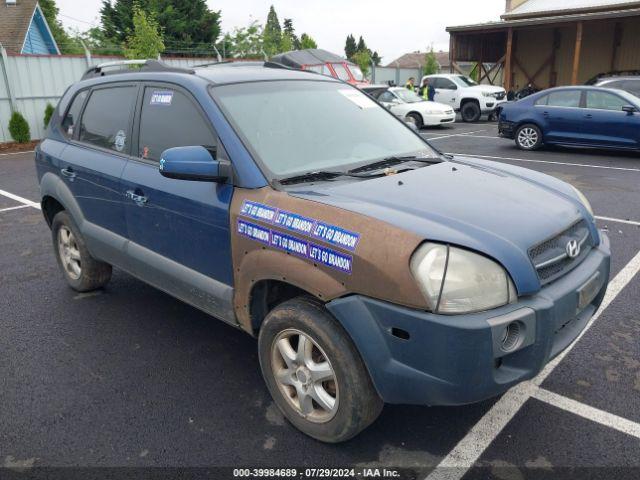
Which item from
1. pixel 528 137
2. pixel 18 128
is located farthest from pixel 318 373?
→ pixel 18 128

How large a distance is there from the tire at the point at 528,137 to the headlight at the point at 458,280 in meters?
11.2

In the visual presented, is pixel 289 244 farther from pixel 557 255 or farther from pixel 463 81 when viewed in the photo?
pixel 463 81

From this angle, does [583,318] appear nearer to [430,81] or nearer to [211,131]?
[211,131]

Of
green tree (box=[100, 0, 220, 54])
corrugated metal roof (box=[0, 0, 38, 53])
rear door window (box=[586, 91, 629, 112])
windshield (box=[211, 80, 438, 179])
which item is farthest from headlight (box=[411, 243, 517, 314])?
green tree (box=[100, 0, 220, 54])

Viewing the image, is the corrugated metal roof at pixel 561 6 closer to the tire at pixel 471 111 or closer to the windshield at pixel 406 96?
the tire at pixel 471 111

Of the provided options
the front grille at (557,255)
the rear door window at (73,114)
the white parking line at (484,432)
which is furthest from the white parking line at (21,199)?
the front grille at (557,255)

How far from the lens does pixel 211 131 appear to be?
305cm

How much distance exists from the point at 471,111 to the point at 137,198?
18.9 metres

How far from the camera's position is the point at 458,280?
220 centimetres

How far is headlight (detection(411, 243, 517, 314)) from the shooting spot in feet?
7.16

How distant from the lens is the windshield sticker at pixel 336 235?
2.33m

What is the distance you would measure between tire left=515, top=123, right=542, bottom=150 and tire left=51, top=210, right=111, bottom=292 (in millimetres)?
10604

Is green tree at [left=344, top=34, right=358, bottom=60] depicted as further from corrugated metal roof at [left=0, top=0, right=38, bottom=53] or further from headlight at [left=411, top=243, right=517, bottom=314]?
headlight at [left=411, top=243, right=517, bottom=314]

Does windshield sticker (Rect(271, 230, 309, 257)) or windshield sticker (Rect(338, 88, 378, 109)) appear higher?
windshield sticker (Rect(338, 88, 378, 109))
